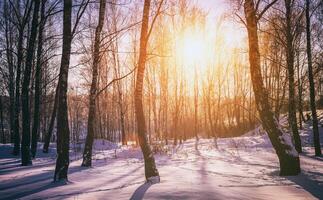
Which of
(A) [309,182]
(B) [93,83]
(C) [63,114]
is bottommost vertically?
(A) [309,182]

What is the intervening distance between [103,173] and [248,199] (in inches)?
245

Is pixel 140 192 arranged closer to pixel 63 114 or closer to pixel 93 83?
pixel 63 114

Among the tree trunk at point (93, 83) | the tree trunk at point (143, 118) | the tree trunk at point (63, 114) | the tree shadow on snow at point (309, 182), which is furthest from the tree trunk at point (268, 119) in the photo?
the tree trunk at point (93, 83)

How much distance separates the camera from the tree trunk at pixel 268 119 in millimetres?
9883

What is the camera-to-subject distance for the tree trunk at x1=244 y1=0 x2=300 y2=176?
9.88 m

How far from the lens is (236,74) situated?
5166cm

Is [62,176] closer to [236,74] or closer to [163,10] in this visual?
[163,10]

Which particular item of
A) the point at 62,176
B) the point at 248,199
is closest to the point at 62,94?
the point at 62,176

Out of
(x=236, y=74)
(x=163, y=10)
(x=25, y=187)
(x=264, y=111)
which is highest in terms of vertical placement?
(x=236, y=74)

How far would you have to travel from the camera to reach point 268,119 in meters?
9.99

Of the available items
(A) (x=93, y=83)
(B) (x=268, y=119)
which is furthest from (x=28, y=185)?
(B) (x=268, y=119)

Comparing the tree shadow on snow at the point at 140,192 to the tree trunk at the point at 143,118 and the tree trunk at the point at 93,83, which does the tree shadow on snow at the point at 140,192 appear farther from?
the tree trunk at the point at 93,83

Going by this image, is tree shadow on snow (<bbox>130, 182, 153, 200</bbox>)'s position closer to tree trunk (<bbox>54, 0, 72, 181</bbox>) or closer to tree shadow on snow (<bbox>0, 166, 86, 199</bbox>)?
tree shadow on snow (<bbox>0, 166, 86, 199</bbox>)

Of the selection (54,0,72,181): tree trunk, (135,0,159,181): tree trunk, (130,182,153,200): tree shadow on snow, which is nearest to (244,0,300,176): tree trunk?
(135,0,159,181): tree trunk
